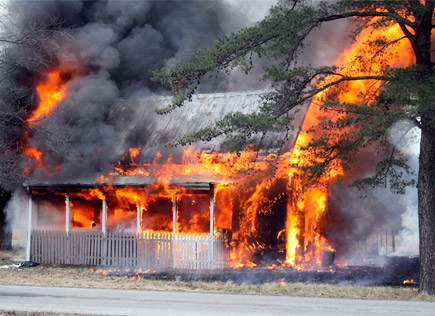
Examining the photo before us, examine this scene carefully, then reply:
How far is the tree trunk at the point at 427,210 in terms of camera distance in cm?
1360

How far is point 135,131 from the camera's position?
21969mm

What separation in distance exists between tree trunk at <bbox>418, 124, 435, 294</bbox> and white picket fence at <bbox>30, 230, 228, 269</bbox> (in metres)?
6.78

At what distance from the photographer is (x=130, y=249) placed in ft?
61.4

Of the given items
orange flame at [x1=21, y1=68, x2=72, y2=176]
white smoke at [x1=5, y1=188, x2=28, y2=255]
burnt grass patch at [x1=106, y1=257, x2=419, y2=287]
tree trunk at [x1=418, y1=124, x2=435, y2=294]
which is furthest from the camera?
white smoke at [x1=5, y1=188, x2=28, y2=255]

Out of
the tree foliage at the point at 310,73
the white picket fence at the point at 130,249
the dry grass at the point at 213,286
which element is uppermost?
the tree foliage at the point at 310,73

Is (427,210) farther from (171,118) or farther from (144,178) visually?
(171,118)

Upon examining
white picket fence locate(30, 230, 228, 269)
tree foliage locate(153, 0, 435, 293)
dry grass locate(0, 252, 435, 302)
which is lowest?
dry grass locate(0, 252, 435, 302)

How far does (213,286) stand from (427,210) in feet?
19.1

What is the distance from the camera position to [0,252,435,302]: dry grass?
13016mm

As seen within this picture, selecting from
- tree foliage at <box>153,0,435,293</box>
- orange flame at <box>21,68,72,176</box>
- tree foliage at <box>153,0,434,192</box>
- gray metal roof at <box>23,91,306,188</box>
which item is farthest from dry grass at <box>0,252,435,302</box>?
orange flame at <box>21,68,72,176</box>

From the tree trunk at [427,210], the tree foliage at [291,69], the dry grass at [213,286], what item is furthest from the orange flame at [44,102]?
the tree trunk at [427,210]

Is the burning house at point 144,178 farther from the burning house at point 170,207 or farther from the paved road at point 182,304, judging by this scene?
the paved road at point 182,304

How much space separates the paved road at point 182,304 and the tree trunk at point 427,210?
6.08 feet

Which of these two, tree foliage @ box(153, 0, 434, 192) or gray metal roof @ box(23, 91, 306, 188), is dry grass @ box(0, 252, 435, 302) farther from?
gray metal roof @ box(23, 91, 306, 188)
